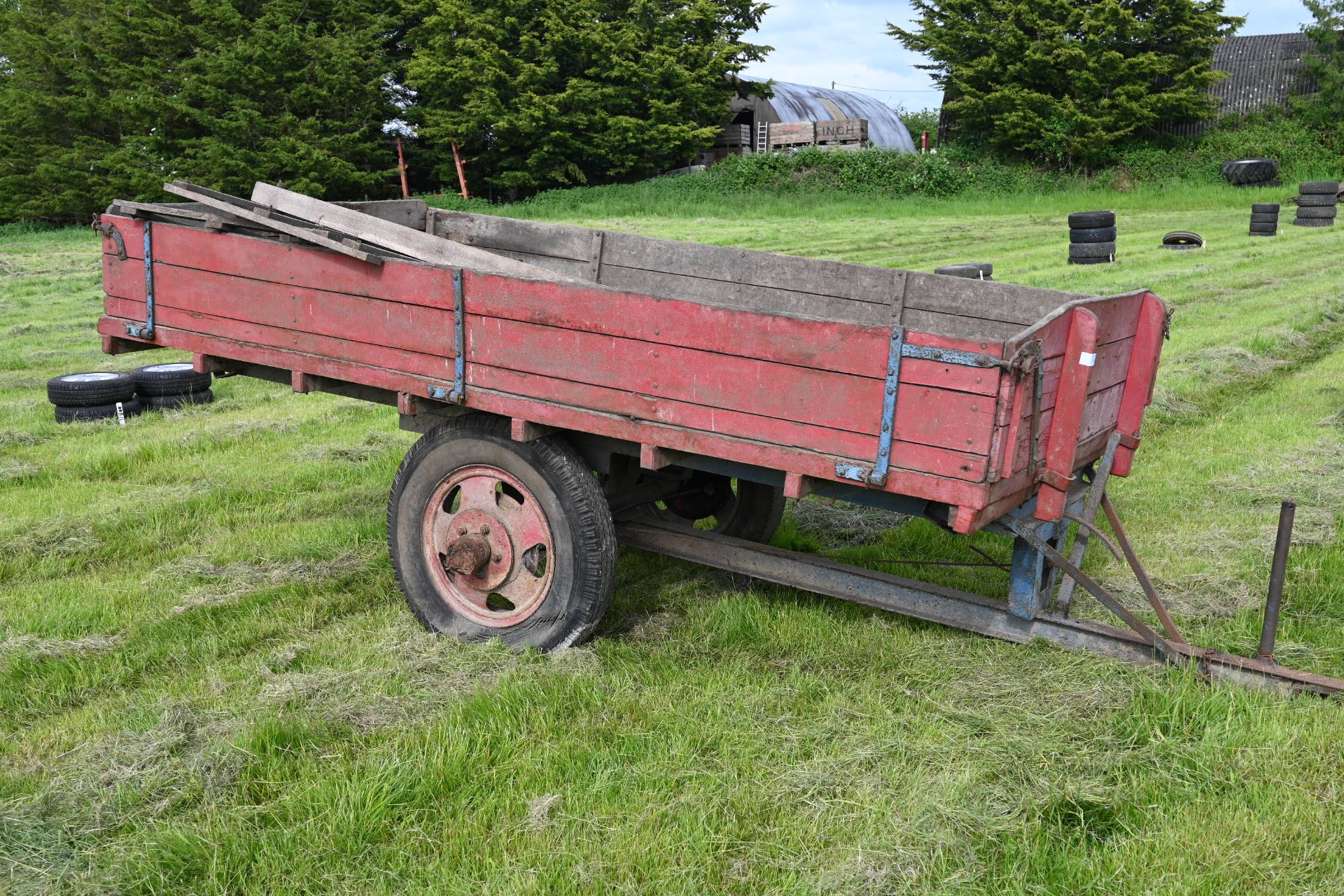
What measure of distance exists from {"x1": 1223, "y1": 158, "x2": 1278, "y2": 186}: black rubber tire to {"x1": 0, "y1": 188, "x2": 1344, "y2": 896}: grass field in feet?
87.1

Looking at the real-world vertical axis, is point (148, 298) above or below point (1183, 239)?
below

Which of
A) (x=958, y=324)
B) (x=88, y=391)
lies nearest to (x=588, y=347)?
(x=958, y=324)

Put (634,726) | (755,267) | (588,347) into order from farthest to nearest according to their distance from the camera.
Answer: (755,267), (588,347), (634,726)

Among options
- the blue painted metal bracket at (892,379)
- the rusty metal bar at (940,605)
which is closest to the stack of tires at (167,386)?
the rusty metal bar at (940,605)

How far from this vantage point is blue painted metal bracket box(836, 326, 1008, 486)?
3510 millimetres

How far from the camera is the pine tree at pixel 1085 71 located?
110 ft

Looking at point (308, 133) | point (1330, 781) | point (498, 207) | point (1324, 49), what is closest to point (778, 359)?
point (1330, 781)

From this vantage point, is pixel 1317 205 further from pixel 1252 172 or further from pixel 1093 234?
pixel 1093 234

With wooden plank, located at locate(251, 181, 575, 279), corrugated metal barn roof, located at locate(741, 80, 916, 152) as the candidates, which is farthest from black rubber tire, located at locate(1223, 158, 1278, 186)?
wooden plank, located at locate(251, 181, 575, 279)

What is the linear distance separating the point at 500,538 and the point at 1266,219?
2153 cm

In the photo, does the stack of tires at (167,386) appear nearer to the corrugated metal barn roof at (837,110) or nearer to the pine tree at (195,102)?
the pine tree at (195,102)

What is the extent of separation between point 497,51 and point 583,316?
33548 mm

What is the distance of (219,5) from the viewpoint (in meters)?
33.5

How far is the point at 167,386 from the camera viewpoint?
9320mm
